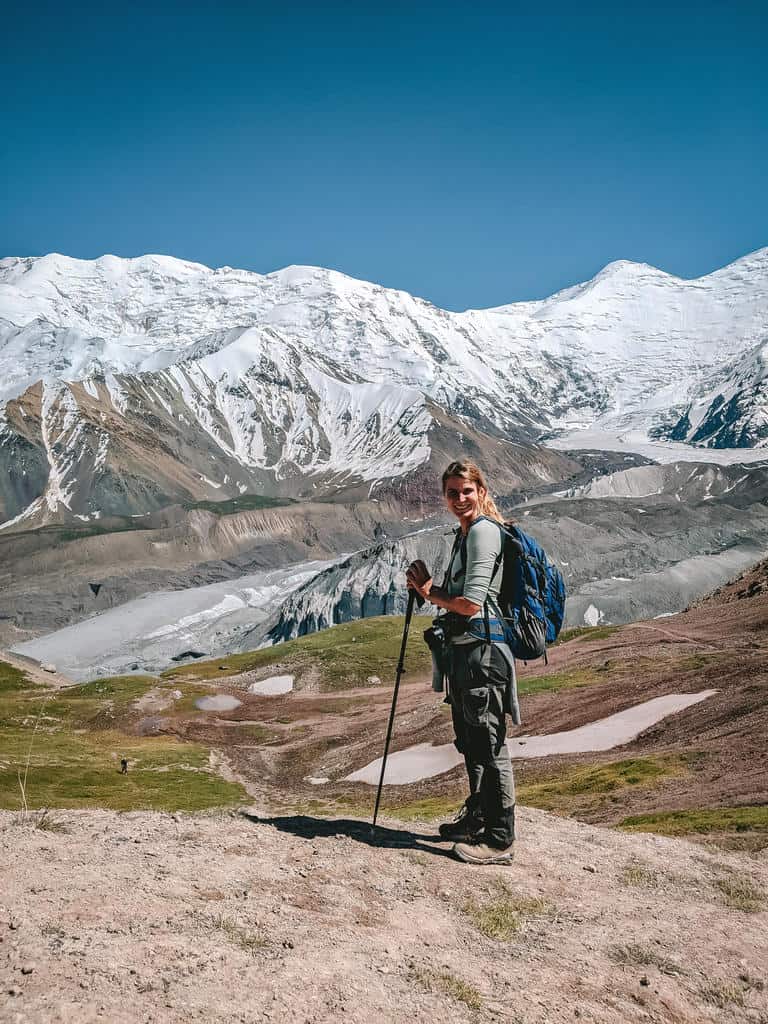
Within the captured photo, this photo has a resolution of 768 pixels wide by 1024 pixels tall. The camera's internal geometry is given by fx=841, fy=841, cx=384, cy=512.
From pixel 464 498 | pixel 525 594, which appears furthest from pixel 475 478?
pixel 525 594

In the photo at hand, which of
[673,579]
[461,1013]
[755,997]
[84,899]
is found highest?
[84,899]

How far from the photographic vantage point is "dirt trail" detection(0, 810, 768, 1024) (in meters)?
7.62

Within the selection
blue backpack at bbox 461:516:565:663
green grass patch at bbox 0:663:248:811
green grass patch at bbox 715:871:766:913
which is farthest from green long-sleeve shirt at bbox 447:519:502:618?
green grass patch at bbox 0:663:248:811

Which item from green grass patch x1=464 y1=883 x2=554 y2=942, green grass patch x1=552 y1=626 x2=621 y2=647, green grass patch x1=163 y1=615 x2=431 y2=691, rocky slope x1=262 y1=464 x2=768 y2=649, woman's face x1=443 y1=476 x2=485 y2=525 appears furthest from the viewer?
rocky slope x1=262 y1=464 x2=768 y2=649

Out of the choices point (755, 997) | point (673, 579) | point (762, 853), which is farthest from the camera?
point (673, 579)

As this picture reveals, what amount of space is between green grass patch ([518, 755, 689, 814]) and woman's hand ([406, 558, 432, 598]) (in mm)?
11622

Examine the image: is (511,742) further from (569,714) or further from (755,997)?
(755,997)

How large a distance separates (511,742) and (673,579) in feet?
373

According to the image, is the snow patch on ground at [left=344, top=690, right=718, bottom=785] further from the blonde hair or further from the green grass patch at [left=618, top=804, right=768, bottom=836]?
the blonde hair

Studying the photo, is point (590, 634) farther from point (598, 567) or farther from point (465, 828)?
point (598, 567)

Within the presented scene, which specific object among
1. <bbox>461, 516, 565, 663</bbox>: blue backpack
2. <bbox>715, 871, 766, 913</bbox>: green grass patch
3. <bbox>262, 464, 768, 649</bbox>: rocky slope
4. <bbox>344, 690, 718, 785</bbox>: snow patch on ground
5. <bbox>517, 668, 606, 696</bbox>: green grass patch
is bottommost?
<bbox>262, 464, 768, 649</bbox>: rocky slope

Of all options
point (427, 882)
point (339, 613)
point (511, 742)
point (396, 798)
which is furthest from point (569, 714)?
point (339, 613)

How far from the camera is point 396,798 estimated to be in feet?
98.3

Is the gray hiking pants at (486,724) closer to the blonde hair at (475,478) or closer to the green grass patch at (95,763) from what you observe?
the blonde hair at (475,478)
